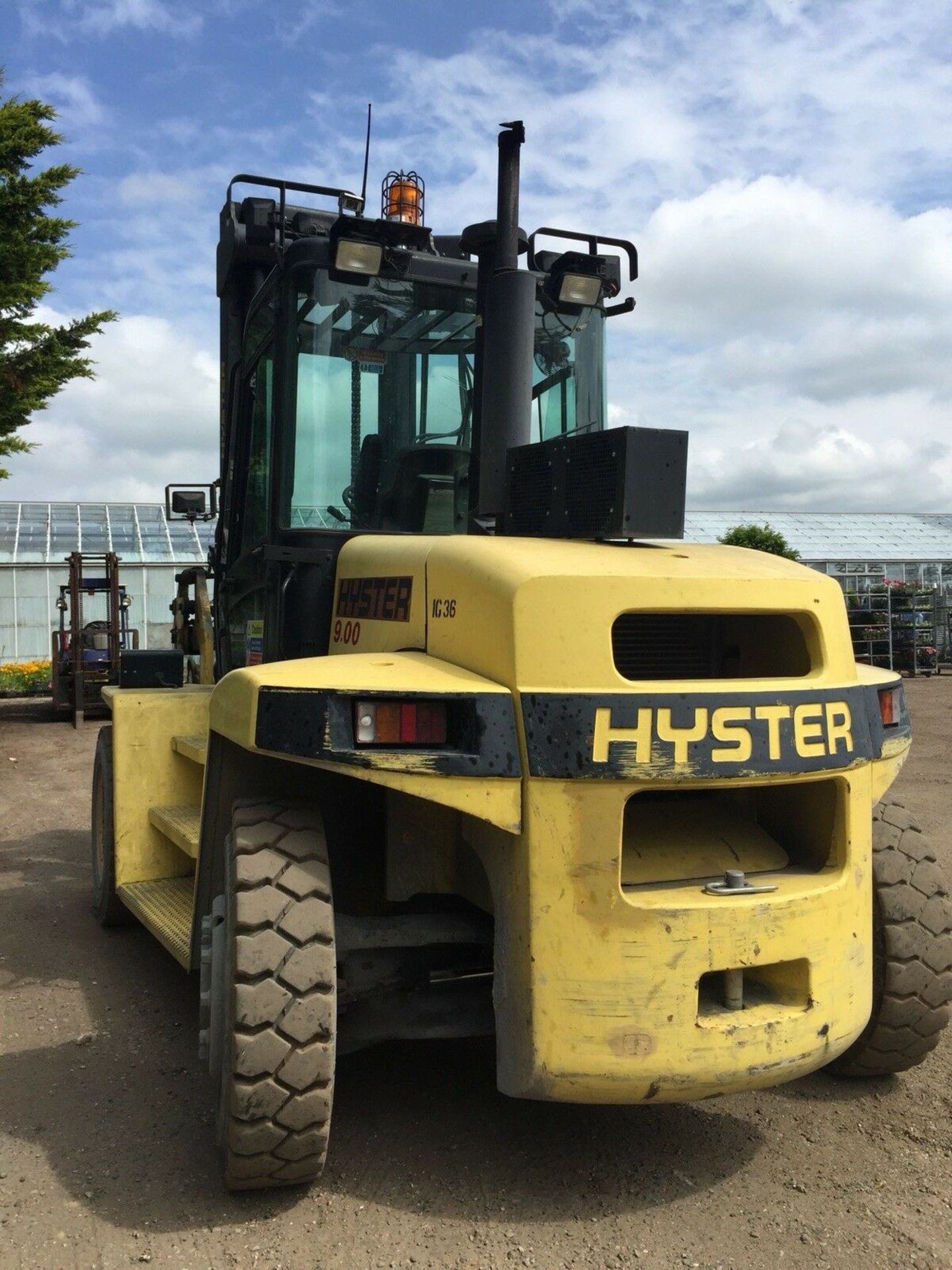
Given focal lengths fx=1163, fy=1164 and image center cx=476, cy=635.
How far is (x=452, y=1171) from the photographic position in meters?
3.21

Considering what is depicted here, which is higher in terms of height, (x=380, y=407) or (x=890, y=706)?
(x=380, y=407)

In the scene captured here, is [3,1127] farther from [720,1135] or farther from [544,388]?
[544,388]

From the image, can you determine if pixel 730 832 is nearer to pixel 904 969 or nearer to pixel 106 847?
pixel 904 969

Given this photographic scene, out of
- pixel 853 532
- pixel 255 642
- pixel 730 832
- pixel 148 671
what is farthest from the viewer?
pixel 853 532

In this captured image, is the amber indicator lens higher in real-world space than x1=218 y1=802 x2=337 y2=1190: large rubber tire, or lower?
higher

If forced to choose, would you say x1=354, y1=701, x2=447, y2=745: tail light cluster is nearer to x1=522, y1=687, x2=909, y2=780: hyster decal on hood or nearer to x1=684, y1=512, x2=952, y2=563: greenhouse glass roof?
x1=522, y1=687, x2=909, y2=780: hyster decal on hood

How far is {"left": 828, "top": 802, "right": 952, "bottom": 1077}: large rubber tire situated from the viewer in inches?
144

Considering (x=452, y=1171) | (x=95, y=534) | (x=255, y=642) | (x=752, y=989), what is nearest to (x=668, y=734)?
(x=752, y=989)

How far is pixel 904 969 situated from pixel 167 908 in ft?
9.38

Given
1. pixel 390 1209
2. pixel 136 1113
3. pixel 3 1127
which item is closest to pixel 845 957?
pixel 390 1209

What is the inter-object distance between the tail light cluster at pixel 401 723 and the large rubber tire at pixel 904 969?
5.64 ft

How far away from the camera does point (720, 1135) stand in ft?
11.4

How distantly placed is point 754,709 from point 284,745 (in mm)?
1204

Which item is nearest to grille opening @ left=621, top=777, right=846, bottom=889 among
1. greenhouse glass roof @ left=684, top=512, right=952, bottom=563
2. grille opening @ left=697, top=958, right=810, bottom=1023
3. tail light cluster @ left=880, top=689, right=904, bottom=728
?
grille opening @ left=697, top=958, right=810, bottom=1023
